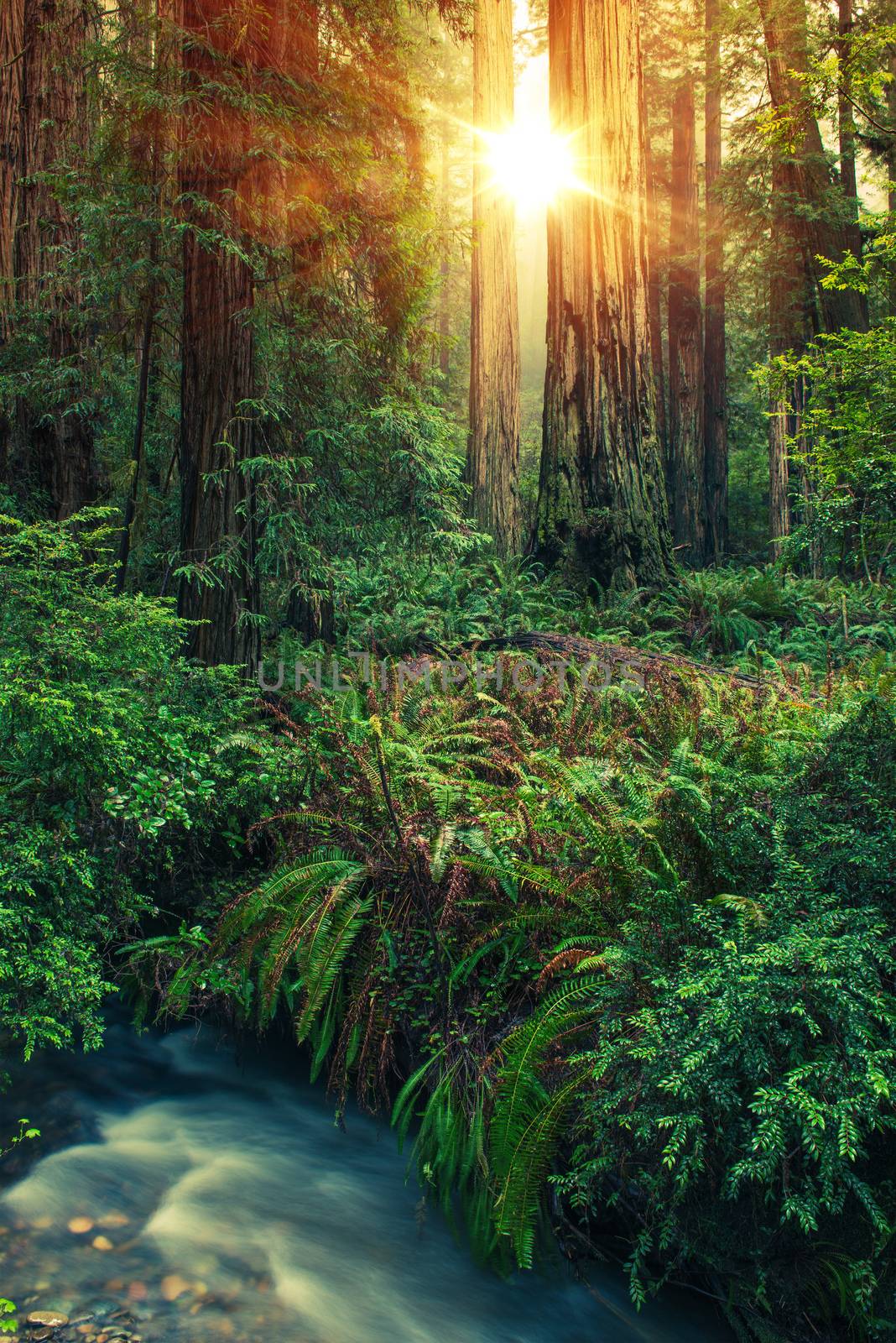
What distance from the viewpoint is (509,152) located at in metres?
13.8

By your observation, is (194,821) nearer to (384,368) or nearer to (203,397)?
(203,397)

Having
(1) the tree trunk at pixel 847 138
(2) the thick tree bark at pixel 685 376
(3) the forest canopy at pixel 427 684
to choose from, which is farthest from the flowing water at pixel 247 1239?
(2) the thick tree bark at pixel 685 376

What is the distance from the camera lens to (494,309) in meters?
14.4

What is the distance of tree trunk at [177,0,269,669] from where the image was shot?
6.17 m

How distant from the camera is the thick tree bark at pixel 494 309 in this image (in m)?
13.6

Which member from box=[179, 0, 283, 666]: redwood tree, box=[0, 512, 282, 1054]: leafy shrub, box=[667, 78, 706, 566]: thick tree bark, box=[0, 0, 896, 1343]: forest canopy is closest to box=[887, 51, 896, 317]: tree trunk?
box=[0, 0, 896, 1343]: forest canopy

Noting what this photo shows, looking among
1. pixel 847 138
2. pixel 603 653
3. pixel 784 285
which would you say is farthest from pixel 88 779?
pixel 847 138

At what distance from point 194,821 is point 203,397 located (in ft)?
11.0

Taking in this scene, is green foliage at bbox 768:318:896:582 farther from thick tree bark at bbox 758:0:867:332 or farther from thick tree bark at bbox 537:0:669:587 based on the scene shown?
thick tree bark at bbox 758:0:867:332

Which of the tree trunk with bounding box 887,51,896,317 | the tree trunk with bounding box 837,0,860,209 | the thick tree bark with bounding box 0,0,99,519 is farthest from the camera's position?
the tree trunk with bounding box 837,0,860,209

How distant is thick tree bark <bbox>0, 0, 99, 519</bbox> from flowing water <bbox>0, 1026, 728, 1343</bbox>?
6.69 metres

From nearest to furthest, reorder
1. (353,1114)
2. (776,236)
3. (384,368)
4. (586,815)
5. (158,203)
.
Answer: (586,815) → (353,1114) → (158,203) → (384,368) → (776,236)

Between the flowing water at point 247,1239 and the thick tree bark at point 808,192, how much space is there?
43.1 ft

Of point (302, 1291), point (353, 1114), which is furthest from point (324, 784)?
point (302, 1291)
